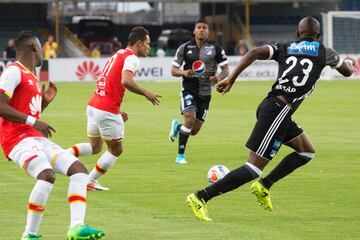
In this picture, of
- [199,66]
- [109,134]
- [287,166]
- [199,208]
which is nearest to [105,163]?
[109,134]

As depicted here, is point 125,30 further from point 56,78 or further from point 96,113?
point 96,113

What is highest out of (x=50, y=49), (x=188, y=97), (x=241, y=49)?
(x=188, y=97)

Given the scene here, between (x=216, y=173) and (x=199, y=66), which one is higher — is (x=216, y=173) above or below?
below

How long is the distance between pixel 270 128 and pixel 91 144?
3559 mm

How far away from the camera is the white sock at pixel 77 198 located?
33.3 ft

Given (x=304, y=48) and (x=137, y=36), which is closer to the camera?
(x=304, y=48)

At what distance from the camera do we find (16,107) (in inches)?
412

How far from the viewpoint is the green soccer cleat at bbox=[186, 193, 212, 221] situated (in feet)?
39.5

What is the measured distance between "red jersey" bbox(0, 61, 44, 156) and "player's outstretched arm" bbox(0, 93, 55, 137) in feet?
0.65

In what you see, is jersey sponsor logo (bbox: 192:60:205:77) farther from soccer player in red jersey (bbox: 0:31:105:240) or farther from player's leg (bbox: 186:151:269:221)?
soccer player in red jersey (bbox: 0:31:105:240)

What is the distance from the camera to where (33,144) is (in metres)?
10.4

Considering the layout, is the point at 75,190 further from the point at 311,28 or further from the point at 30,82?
the point at 311,28

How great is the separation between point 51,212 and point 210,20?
210ft

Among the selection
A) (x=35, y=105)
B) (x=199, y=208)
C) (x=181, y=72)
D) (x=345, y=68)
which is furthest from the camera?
(x=181, y=72)
